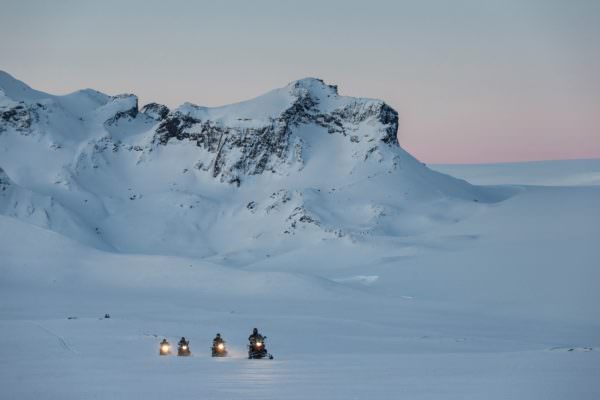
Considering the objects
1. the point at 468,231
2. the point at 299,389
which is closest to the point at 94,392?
the point at 299,389

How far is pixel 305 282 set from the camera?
8981 cm

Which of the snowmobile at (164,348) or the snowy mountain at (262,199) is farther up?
the snowy mountain at (262,199)

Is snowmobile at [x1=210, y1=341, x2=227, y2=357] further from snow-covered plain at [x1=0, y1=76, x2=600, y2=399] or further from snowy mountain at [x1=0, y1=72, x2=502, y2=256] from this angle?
snowy mountain at [x1=0, y1=72, x2=502, y2=256]

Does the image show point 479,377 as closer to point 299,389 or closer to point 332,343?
point 299,389

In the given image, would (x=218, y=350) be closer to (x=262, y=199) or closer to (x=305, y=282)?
(x=305, y=282)

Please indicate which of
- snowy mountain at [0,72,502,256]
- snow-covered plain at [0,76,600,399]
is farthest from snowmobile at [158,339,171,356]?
snowy mountain at [0,72,502,256]

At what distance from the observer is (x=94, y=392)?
2056cm

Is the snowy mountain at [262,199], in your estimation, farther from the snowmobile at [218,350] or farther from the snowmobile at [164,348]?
the snowmobile at [218,350]

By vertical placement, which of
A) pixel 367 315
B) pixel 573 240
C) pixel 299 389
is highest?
pixel 573 240

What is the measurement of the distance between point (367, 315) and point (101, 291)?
33920 mm

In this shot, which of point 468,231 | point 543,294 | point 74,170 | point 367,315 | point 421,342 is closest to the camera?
point 421,342

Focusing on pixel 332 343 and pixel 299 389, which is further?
pixel 332 343

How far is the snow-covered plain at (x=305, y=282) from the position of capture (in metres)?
23.0

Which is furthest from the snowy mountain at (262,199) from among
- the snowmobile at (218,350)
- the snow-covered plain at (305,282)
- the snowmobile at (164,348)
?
the snowmobile at (218,350)
